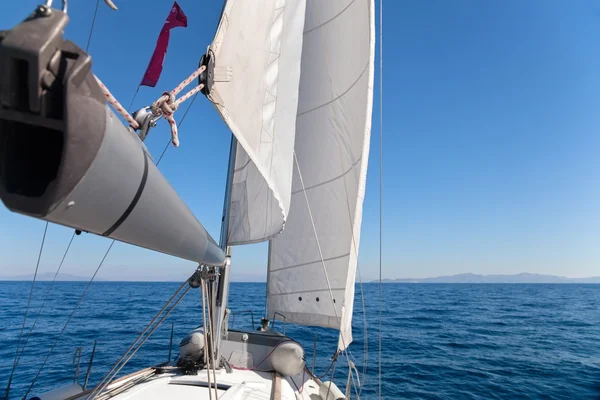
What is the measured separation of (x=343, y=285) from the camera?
603 centimetres

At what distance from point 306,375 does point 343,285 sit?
1719 millimetres

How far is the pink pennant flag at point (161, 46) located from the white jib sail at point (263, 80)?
6.61ft

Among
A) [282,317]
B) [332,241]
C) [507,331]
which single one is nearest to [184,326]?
[282,317]

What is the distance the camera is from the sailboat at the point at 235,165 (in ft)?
2.29

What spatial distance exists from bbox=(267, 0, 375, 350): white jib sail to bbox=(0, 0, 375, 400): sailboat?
3 centimetres

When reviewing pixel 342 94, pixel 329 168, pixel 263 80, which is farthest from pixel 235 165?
pixel 342 94

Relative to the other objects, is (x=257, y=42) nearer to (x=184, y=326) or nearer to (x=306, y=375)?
(x=306, y=375)

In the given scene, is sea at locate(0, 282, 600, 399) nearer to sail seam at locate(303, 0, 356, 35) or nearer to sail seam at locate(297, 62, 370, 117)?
sail seam at locate(297, 62, 370, 117)

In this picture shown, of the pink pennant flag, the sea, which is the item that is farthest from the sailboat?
the pink pennant flag

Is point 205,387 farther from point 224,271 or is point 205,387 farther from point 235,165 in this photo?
point 235,165

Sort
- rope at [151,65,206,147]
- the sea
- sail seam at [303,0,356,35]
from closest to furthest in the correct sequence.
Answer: rope at [151,65,206,147]
sail seam at [303,0,356,35]
the sea

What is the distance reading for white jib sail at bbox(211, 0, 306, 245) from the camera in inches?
89.0

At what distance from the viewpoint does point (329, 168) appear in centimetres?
669

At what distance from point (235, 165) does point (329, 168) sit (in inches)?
87.8
